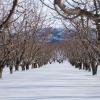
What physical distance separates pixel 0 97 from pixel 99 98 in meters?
2.92

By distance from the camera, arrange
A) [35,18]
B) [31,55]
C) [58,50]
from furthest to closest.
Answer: [58,50]
[31,55]
[35,18]

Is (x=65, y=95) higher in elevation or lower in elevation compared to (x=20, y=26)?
lower

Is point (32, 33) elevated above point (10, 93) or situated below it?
above

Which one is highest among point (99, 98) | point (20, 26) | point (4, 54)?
point (20, 26)

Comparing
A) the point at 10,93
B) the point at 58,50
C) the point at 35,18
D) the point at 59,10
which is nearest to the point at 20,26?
the point at 35,18

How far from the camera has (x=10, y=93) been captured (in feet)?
43.4

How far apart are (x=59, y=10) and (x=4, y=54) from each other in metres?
15.6

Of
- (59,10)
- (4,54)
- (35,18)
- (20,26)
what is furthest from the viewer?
(35,18)

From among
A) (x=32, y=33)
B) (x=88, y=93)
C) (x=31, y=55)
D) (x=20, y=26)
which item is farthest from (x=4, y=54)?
(x=31, y=55)

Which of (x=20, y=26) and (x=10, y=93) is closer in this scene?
(x=10, y=93)

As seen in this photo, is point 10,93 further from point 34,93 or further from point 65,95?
point 65,95

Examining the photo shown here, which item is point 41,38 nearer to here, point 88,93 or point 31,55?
point 31,55

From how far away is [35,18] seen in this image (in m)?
33.2

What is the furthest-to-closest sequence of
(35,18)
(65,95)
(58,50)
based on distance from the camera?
(58,50) < (35,18) < (65,95)
